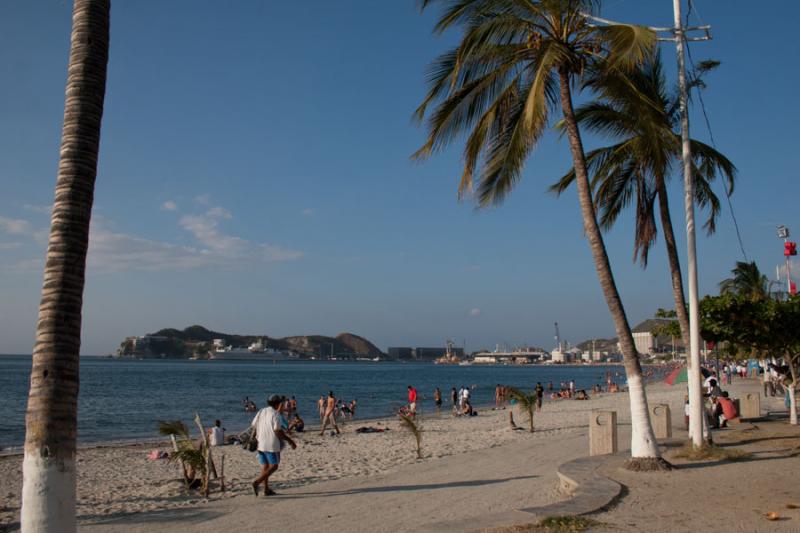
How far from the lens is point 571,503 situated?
6.56 m

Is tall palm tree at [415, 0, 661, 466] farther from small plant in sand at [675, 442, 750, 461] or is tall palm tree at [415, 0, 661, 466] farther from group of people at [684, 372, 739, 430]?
group of people at [684, 372, 739, 430]

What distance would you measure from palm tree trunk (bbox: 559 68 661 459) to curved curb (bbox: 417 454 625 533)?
2.51 feet

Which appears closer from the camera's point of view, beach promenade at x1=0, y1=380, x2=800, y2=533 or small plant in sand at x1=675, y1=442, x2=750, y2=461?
beach promenade at x1=0, y1=380, x2=800, y2=533

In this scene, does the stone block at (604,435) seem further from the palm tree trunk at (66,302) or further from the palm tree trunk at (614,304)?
the palm tree trunk at (66,302)

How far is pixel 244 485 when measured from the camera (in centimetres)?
1065

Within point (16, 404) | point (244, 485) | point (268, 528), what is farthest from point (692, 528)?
point (16, 404)

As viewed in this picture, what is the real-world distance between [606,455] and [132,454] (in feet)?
44.0

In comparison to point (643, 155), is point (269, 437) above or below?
below

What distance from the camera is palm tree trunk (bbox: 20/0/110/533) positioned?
379cm

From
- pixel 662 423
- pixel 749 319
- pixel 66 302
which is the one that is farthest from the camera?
pixel 749 319

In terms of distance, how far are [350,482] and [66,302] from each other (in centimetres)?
727

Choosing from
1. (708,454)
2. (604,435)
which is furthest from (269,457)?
(708,454)

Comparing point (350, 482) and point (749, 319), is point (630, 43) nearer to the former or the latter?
point (749, 319)

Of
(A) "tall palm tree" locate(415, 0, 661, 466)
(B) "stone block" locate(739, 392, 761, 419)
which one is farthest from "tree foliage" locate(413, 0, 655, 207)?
(B) "stone block" locate(739, 392, 761, 419)
